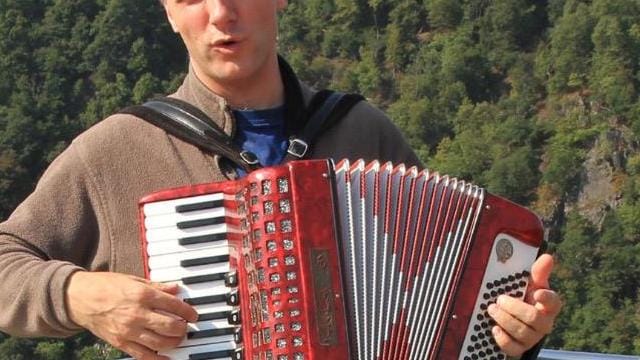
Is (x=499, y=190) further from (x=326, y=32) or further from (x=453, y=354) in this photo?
(x=453, y=354)

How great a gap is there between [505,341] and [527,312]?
7 centimetres

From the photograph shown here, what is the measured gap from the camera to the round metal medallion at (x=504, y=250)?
2350mm

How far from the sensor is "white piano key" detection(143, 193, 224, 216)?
2.29 metres

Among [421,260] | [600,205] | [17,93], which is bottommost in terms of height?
[600,205]

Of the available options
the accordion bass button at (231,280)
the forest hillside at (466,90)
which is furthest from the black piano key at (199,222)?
the forest hillside at (466,90)

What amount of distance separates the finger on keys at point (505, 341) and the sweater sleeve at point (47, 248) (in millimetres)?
Result: 817

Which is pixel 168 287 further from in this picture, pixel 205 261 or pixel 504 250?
pixel 504 250

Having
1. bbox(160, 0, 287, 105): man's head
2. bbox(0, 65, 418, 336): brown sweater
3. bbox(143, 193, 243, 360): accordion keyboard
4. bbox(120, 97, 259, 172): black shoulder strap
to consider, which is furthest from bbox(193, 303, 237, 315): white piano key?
bbox(160, 0, 287, 105): man's head

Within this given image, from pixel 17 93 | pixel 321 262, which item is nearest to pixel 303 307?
pixel 321 262

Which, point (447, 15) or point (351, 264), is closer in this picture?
point (351, 264)

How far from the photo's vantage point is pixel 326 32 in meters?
64.1

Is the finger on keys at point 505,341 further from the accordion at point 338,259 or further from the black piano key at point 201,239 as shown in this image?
the black piano key at point 201,239

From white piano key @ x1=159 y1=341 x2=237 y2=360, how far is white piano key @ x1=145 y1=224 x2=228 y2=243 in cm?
21

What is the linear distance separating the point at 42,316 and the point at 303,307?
1.74 feet
